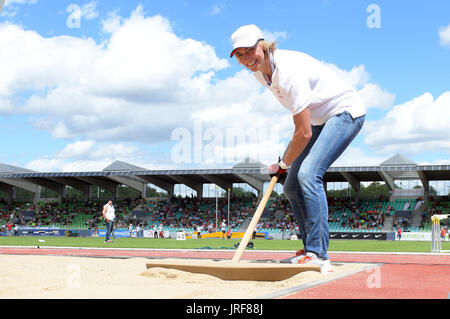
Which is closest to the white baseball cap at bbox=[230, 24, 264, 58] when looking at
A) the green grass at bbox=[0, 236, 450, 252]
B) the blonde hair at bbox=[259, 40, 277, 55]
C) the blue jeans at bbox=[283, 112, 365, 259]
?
the blonde hair at bbox=[259, 40, 277, 55]

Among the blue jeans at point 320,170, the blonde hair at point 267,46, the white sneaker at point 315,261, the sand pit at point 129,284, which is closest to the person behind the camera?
the sand pit at point 129,284

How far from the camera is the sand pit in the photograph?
Result: 11.3 feet

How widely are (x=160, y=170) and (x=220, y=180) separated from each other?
7.25m

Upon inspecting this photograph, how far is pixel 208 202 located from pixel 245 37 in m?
54.3

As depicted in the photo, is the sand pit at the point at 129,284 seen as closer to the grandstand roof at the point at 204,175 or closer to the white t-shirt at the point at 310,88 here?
the white t-shirt at the point at 310,88

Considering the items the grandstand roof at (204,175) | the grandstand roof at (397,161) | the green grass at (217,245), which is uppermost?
the grandstand roof at (397,161)

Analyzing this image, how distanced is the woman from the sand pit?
0.60 meters

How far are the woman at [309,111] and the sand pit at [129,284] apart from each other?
60 centimetres

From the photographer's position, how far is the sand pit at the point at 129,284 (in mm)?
3430

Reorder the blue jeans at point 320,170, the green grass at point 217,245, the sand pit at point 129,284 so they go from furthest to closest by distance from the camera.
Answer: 1. the green grass at point 217,245
2. the blue jeans at point 320,170
3. the sand pit at point 129,284

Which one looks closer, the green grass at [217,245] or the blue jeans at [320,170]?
the blue jeans at [320,170]

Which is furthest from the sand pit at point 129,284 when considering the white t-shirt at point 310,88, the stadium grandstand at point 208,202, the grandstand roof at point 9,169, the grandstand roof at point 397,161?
the grandstand roof at point 9,169

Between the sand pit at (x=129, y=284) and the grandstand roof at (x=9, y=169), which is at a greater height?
the grandstand roof at (x=9, y=169)
